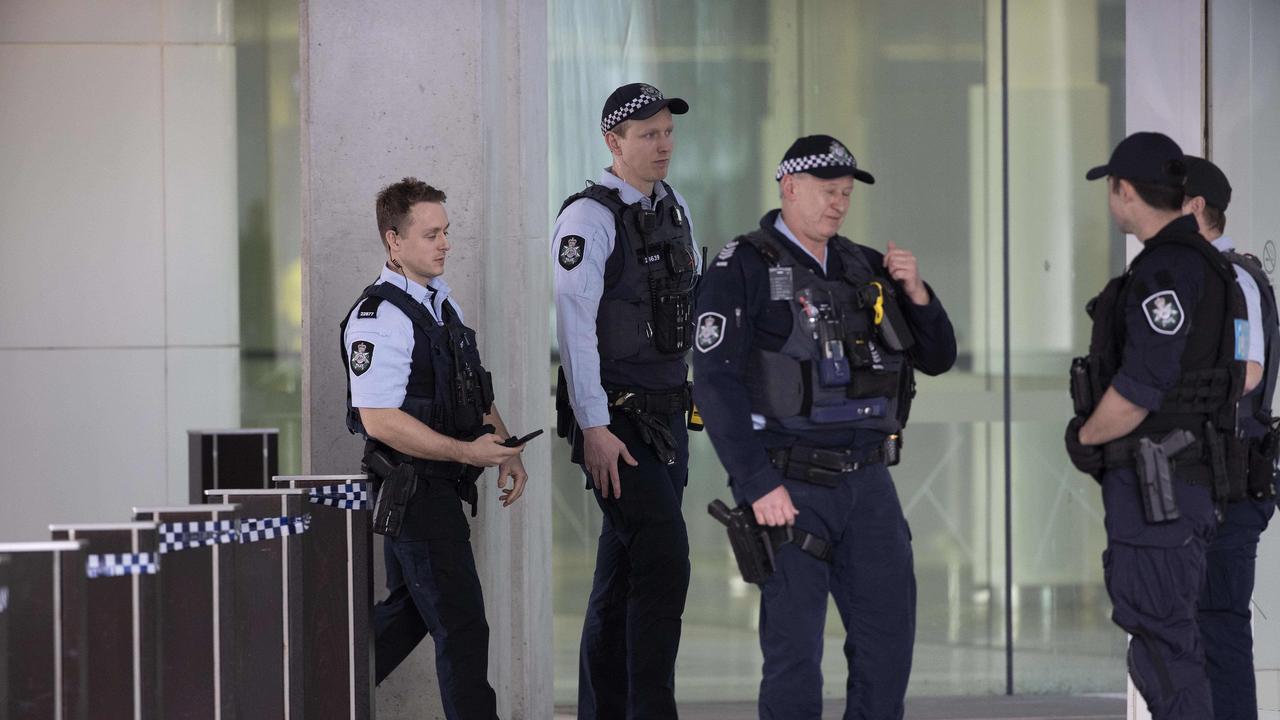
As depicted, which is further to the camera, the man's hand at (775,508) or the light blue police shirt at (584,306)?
the light blue police shirt at (584,306)

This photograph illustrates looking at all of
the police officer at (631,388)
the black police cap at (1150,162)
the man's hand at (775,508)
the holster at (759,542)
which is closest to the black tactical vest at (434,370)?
the police officer at (631,388)

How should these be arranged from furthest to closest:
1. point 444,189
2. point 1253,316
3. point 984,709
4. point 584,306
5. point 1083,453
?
point 984,709 → point 444,189 → point 584,306 → point 1253,316 → point 1083,453

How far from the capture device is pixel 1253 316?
14.4 ft

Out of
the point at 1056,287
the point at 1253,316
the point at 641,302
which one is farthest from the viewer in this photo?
the point at 1056,287

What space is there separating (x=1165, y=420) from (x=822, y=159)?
121 cm

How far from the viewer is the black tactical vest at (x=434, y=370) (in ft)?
14.8

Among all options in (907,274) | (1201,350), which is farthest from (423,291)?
(1201,350)

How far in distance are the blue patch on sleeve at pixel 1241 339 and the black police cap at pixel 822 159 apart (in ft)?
3.60

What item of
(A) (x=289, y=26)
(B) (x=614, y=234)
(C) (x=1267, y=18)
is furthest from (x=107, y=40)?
(C) (x=1267, y=18)

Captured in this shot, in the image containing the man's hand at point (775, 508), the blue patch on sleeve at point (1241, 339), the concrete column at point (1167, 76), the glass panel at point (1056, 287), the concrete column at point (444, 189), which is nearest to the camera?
the man's hand at point (775, 508)

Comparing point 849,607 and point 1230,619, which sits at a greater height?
point 849,607

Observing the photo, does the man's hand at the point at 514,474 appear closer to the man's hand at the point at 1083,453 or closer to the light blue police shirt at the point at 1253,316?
the man's hand at the point at 1083,453

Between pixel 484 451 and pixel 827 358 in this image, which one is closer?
pixel 827 358

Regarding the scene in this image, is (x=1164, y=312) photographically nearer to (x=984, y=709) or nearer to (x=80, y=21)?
(x=984, y=709)
